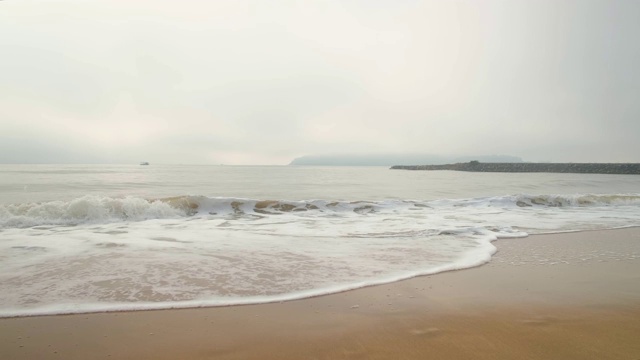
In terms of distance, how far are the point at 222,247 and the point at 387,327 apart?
13.5ft

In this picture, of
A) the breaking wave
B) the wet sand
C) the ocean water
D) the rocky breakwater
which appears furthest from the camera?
the rocky breakwater

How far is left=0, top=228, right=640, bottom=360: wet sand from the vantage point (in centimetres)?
273

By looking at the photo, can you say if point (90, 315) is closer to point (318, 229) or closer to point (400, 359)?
point (400, 359)

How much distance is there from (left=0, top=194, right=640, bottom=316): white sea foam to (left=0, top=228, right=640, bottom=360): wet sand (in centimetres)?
38

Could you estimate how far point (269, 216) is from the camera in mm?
11766

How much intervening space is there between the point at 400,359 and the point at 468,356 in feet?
1.59

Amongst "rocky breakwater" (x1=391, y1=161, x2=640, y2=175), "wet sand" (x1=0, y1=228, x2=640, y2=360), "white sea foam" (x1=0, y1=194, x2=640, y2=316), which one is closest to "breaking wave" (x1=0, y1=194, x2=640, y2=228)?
"white sea foam" (x1=0, y1=194, x2=640, y2=316)

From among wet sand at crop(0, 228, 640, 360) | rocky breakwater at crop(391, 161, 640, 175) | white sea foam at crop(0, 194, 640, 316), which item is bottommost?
white sea foam at crop(0, 194, 640, 316)

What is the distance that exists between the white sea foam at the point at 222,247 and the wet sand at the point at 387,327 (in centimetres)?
38

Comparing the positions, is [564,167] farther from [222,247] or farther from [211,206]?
[222,247]

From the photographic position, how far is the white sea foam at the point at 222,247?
4.14m

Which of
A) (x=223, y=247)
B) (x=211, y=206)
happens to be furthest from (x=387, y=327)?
(x=211, y=206)

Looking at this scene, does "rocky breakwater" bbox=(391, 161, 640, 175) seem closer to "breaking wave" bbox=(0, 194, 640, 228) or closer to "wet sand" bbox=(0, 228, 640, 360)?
"breaking wave" bbox=(0, 194, 640, 228)

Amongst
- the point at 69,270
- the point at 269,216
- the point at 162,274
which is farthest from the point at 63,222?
the point at 162,274
